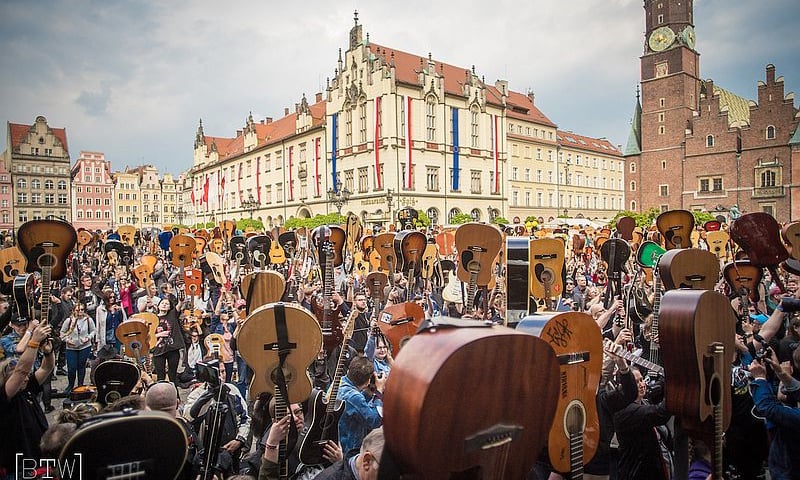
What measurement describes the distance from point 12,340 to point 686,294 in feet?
25.5

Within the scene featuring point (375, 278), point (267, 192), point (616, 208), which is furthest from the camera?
point (616, 208)

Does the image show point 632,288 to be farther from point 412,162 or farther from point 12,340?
point 412,162

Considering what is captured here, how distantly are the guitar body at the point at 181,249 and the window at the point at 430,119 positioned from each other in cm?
3744

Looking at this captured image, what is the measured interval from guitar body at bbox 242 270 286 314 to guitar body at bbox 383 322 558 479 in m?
4.00

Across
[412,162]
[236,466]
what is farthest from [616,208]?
[236,466]

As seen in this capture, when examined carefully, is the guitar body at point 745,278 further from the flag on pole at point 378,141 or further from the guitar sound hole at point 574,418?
the flag on pole at point 378,141

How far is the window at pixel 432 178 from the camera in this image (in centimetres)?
4762

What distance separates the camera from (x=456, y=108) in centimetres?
4975

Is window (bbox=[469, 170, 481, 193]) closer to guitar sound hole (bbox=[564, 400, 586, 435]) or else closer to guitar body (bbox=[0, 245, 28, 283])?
guitar body (bbox=[0, 245, 28, 283])

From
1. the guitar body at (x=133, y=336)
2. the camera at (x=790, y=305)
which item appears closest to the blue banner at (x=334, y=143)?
the guitar body at (x=133, y=336)

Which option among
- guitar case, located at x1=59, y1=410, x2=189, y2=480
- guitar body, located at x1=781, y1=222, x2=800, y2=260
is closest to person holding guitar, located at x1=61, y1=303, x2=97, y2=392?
guitar case, located at x1=59, y1=410, x2=189, y2=480

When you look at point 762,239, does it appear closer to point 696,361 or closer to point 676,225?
point 676,225

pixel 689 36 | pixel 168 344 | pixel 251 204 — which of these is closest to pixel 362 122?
pixel 251 204

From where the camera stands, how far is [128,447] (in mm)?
2092
